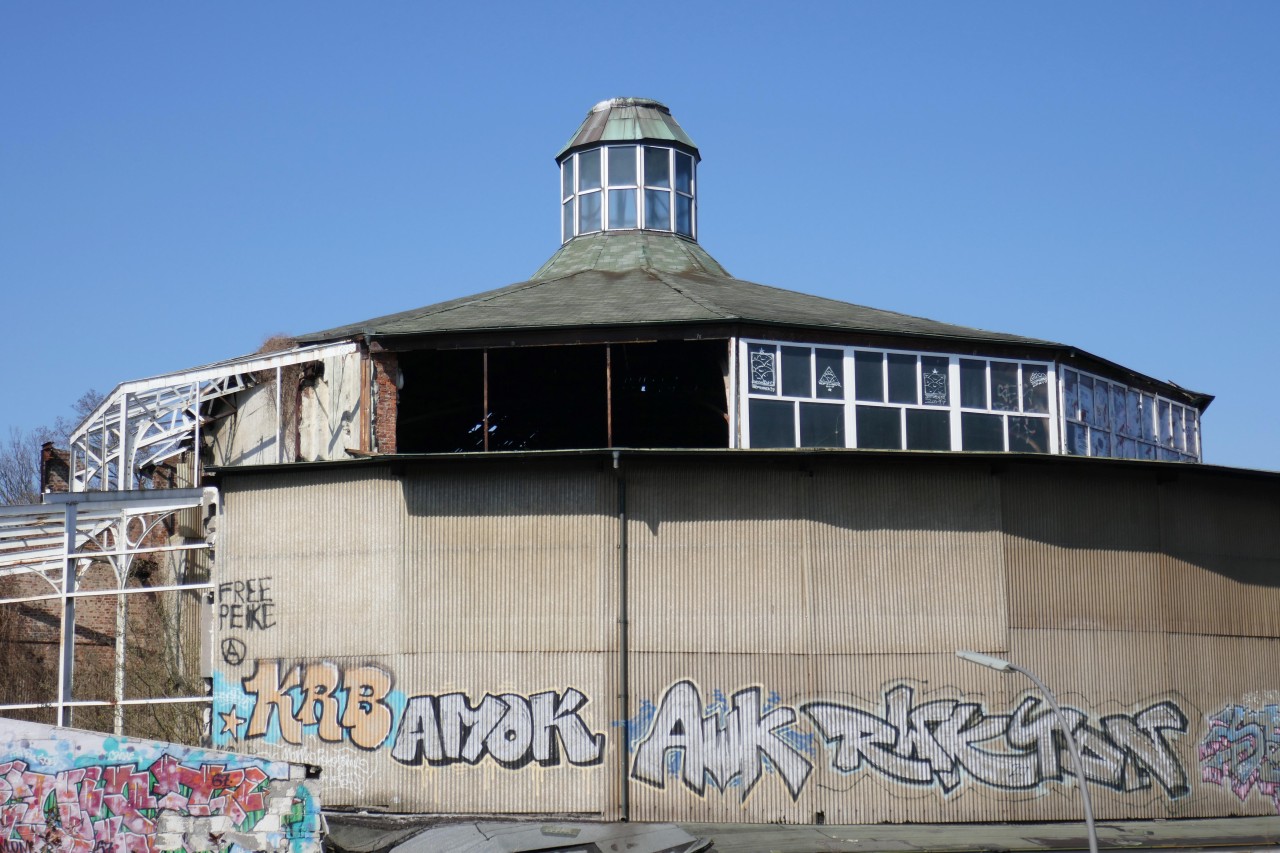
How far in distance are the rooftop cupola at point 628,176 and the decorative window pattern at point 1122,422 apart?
12.9m

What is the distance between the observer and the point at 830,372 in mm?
32031

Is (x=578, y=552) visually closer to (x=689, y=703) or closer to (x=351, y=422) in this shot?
(x=689, y=703)

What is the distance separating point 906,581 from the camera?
30016 mm

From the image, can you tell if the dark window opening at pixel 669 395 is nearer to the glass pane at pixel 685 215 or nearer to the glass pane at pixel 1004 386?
the glass pane at pixel 685 215

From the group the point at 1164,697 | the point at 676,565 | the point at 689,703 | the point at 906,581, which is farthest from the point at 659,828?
the point at 1164,697

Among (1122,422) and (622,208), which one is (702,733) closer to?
(1122,422)

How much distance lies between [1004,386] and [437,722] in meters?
14.1

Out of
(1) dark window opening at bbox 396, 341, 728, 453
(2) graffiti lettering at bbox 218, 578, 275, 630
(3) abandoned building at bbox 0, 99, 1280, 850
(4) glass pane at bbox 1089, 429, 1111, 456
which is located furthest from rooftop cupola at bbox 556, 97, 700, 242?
(2) graffiti lettering at bbox 218, 578, 275, 630

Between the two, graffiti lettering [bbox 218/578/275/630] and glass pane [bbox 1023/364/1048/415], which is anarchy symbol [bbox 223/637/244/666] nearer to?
graffiti lettering [bbox 218/578/275/630]

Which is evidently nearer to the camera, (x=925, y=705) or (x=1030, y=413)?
(x=925, y=705)

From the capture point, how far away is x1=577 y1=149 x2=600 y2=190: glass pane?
4325cm

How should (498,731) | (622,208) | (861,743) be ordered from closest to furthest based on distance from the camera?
1. (498,731)
2. (861,743)
3. (622,208)

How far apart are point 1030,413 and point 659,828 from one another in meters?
12.8

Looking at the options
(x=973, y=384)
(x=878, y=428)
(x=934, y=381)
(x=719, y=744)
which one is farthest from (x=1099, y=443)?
(x=719, y=744)
